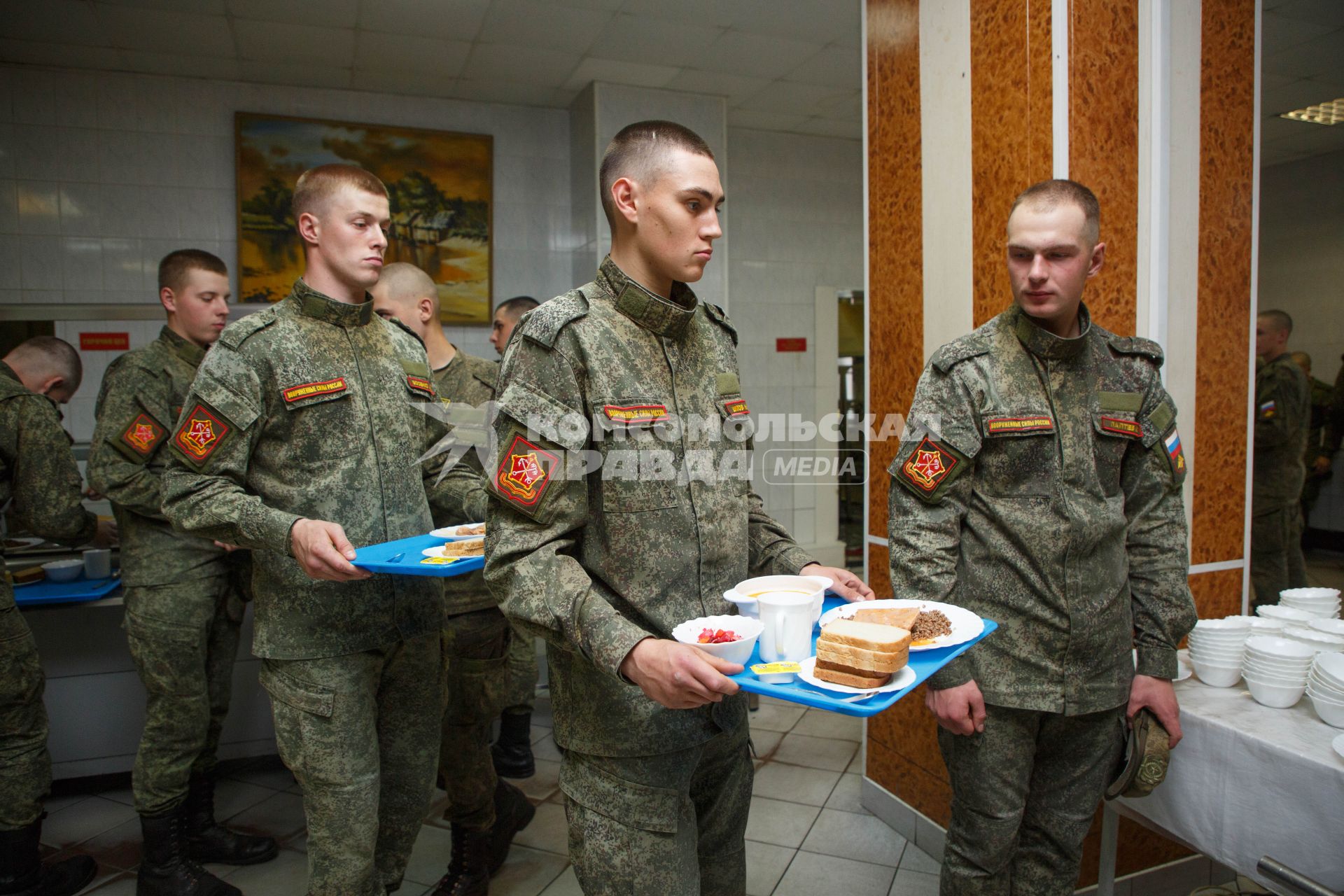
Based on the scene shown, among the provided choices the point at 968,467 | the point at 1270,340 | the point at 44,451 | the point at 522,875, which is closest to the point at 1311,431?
the point at 1270,340

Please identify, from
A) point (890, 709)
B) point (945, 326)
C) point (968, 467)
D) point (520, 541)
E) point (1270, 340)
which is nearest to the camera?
point (520, 541)

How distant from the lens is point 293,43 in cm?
518

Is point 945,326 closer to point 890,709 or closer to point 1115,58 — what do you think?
point 1115,58

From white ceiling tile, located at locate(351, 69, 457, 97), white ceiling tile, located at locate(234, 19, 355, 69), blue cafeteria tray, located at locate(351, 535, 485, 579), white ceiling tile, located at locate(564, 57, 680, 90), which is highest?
white ceiling tile, located at locate(564, 57, 680, 90)

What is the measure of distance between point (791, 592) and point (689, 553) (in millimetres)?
204

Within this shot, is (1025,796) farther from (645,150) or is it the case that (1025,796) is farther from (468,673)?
(468,673)

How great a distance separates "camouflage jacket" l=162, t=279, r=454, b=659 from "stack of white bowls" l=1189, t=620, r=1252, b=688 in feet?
6.65

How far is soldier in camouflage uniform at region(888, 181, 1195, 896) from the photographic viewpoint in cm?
186

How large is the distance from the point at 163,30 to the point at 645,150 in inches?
198

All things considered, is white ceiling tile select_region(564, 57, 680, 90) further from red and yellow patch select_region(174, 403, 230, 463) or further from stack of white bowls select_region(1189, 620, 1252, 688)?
stack of white bowls select_region(1189, 620, 1252, 688)

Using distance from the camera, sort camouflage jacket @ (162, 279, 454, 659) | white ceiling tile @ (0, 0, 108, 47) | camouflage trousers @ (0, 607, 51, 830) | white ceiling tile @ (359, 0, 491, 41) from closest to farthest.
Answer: camouflage jacket @ (162, 279, 454, 659), camouflage trousers @ (0, 607, 51, 830), white ceiling tile @ (0, 0, 108, 47), white ceiling tile @ (359, 0, 491, 41)

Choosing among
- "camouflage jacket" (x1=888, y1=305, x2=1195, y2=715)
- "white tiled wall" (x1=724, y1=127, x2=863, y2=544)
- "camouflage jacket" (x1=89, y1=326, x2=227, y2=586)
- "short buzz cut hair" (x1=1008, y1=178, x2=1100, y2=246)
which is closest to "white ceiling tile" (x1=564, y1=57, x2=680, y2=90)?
"white tiled wall" (x1=724, y1=127, x2=863, y2=544)

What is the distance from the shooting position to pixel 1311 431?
7172mm

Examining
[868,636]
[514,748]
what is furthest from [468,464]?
[868,636]
